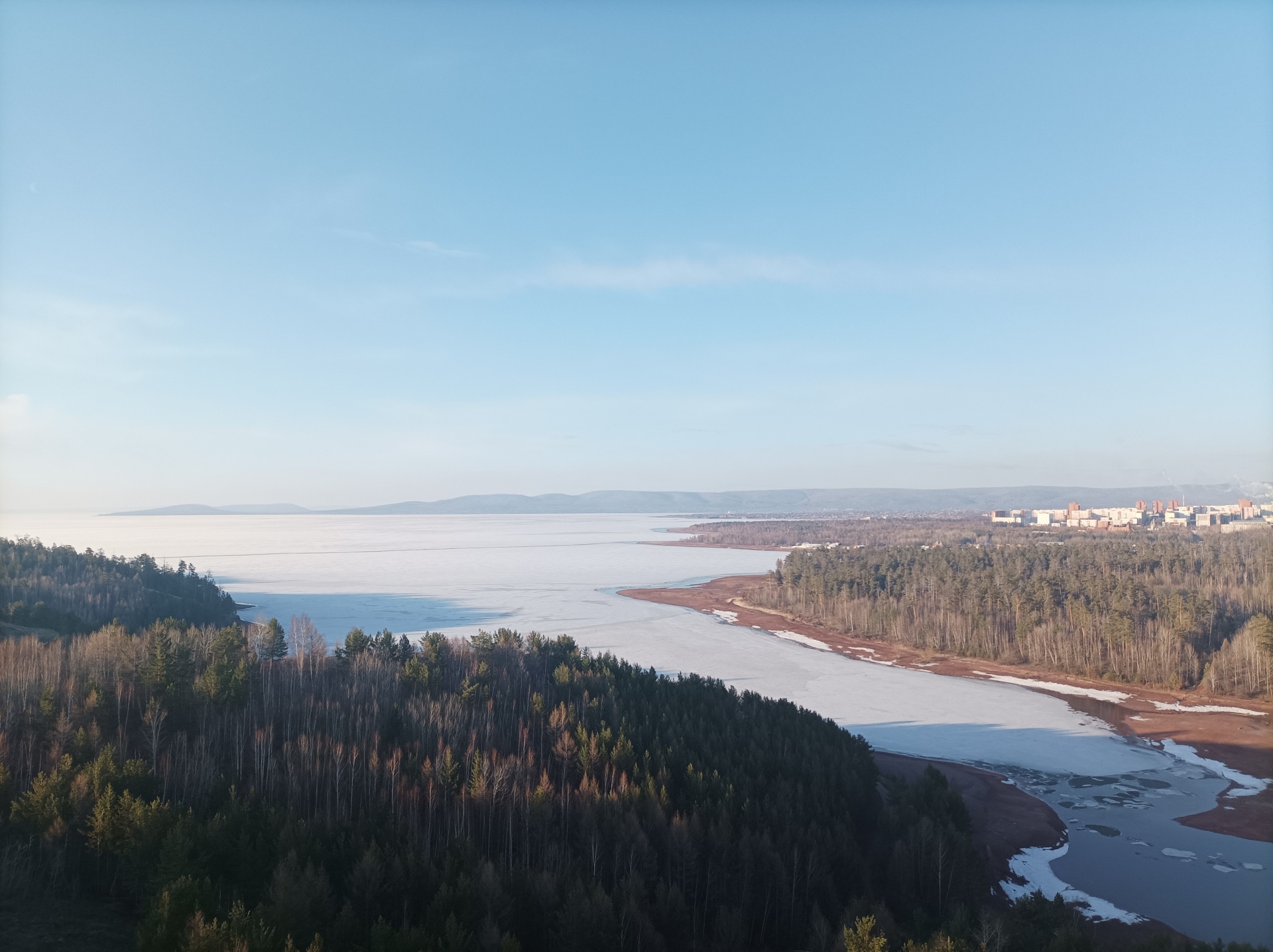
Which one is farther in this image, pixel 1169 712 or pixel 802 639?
pixel 802 639

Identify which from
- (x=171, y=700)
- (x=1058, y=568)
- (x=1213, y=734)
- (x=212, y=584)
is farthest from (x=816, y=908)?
(x=212, y=584)

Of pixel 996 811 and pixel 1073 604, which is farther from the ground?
pixel 1073 604

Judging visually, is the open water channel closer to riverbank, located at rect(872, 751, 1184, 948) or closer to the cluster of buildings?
riverbank, located at rect(872, 751, 1184, 948)

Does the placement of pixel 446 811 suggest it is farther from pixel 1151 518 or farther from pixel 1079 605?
pixel 1151 518

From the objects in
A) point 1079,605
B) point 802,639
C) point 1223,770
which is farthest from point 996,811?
point 802,639

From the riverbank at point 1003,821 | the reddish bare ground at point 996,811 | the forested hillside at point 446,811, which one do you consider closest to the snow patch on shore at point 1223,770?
the reddish bare ground at point 996,811

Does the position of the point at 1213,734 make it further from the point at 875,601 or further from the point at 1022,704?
the point at 875,601

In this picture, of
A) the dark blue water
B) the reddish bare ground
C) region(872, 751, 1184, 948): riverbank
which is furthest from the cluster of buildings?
the dark blue water

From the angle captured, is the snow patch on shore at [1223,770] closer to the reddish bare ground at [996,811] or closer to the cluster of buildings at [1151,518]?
the reddish bare ground at [996,811]
